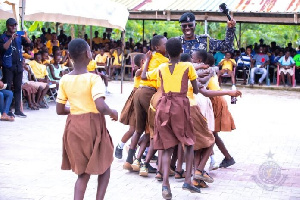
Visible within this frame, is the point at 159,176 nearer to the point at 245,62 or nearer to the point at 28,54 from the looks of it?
the point at 28,54

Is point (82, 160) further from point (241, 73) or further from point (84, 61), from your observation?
point (241, 73)

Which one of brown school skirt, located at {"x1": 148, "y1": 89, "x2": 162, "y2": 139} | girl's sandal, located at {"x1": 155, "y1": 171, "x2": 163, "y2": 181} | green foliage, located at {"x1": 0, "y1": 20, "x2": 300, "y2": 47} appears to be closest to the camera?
brown school skirt, located at {"x1": 148, "y1": 89, "x2": 162, "y2": 139}

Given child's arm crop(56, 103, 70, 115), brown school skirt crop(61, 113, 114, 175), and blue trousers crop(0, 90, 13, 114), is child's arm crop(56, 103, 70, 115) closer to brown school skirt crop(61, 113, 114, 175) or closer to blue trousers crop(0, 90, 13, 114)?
brown school skirt crop(61, 113, 114, 175)

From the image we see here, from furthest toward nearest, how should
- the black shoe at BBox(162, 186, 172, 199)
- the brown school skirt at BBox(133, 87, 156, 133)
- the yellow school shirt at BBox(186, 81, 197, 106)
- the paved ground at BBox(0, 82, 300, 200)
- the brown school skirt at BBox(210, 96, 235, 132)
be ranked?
1. the brown school skirt at BBox(210, 96, 235, 132)
2. the brown school skirt at BBox(133, 87, 156, 133)
3. the yellow school shirt at BBox(186, 81, 197, 106)
4. the paved ground at BBox(0, 82, 300, 200)
5. the black shoe at BBox(162, 186, 172, 199)

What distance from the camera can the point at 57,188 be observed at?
5777 millimetres

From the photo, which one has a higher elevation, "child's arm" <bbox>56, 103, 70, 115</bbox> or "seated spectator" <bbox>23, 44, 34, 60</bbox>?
"seated spectator" <bbox>23, 44, 34, 60</bbox>

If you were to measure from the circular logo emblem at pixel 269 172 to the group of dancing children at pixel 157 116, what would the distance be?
448 millimetres

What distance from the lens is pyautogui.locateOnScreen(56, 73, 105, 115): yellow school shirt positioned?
14.4ft

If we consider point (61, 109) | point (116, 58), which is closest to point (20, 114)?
point (61, 109)

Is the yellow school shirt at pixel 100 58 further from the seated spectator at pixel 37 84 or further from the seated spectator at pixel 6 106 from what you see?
the seated spectator at pixel 6 106

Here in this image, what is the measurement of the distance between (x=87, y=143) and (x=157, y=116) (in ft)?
3.98

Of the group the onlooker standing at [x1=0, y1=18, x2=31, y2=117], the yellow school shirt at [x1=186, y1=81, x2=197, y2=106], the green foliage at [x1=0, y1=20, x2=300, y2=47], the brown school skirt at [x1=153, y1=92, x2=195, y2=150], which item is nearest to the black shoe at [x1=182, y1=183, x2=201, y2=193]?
the brown school skirt at [x1=153, y1=92, x2=195, y2=150]

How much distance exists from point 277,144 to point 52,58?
278 inches

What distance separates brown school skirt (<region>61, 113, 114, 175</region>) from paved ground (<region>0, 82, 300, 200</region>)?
3.68ft
